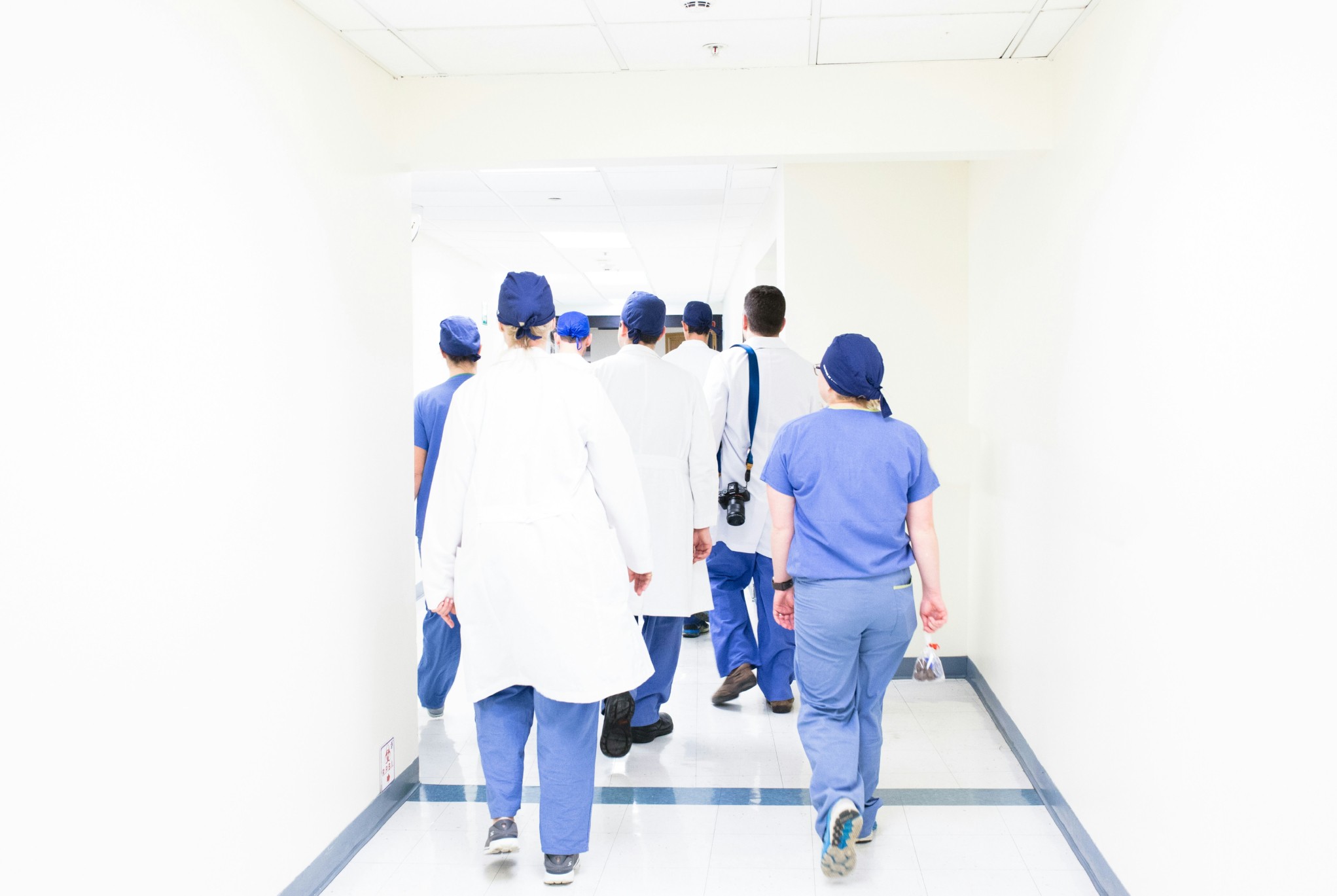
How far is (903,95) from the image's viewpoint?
3123 mm

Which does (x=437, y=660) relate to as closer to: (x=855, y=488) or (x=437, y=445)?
(x=437, y=445)

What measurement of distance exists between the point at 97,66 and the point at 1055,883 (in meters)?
2.89

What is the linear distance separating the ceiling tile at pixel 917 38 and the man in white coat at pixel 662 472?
3.67 feet

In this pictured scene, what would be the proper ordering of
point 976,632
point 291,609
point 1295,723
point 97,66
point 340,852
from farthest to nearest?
point 976,632 < point 340,852 < point 291,609 < point 97,66 < point 1295,723

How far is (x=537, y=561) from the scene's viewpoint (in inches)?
102

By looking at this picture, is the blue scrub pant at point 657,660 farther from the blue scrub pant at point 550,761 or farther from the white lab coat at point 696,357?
the white lab coat at point 696,357

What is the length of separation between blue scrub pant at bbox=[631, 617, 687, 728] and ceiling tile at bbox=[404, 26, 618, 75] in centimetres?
198

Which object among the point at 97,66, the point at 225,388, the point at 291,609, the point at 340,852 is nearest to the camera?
the point at 97,66

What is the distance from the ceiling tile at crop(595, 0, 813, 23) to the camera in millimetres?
2553

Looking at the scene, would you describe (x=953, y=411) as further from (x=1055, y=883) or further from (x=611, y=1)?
(x=611, y=1)

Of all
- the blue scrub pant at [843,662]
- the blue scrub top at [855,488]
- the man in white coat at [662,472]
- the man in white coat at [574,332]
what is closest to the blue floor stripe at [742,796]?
the man in white coat at [662,472]

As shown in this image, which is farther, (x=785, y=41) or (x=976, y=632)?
(x=976, y=632)

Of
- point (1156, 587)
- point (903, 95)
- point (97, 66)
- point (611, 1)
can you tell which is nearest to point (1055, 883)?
point (1156, 587)

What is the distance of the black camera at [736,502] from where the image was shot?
3891 millimetres
